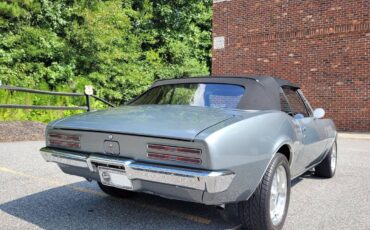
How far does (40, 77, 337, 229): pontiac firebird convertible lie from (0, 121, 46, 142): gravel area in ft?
17.3

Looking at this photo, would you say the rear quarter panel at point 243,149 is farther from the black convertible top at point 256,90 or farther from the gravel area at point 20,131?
the gravel area at point 20,131

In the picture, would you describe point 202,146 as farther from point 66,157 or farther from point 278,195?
point 66,157

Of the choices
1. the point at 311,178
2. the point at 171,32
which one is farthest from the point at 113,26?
the point at 311,178

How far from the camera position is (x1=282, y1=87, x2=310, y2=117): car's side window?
4086 mm

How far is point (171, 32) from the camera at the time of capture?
2259cm

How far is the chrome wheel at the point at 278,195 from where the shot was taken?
3.15 metres

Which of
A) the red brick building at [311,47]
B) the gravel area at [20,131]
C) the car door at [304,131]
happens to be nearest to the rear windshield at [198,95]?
the car door at [304,131]

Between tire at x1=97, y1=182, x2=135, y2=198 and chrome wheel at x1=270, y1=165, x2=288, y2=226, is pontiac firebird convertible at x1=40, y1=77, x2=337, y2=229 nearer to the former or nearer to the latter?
chrome wheel at x1=270, y1=165, x2=288, y2=226

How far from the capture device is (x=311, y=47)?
12906 millimetres

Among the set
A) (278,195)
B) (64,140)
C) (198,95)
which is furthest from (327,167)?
(64,140)

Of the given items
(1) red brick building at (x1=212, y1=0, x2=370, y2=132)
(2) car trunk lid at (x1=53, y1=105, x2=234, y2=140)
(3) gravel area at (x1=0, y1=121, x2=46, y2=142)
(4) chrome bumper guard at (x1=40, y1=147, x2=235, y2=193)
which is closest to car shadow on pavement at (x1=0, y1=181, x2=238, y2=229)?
(4) chrome bumper guard at (x1=40, y1=147, x2=235, y2=193)

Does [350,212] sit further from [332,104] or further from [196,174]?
[332,104]

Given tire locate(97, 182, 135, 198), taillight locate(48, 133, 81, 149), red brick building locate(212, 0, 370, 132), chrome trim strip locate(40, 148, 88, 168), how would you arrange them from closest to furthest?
chrome trim strip locate(40, 148, 88, 168), taillight locate(48, 133, 81, 149), tire locate(97, 182, 135, 198), red brick building locate(212, 0, 370, 132)

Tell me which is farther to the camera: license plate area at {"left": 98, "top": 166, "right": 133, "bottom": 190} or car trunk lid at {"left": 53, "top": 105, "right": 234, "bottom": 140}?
license plate area at {"left": 98, "top": 166, "right": 133, "bottom": 190}
